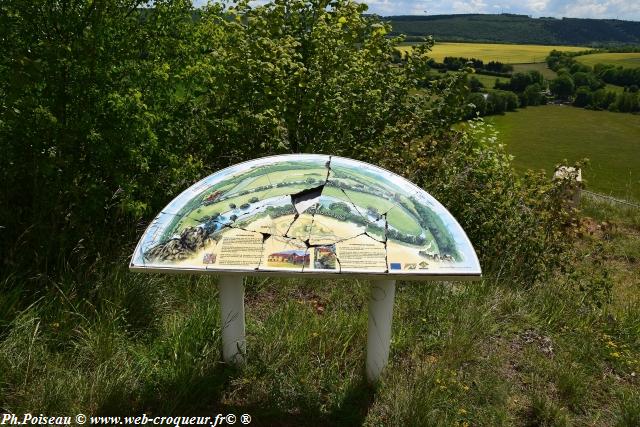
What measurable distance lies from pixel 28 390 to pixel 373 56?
15.9ft

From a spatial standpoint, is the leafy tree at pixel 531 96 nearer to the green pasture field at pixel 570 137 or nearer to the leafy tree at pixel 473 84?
the green pasture field at pixel 570 137

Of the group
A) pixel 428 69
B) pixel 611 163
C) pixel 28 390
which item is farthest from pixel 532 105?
pixel 28 390

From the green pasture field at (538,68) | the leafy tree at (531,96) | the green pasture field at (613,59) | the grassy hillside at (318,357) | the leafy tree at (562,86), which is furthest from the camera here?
the green pasture field at (613,59)

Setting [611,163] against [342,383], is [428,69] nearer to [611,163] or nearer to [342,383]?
[342,383]

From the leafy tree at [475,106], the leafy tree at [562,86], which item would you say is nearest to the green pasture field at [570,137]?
the leafy tree at [562,86]

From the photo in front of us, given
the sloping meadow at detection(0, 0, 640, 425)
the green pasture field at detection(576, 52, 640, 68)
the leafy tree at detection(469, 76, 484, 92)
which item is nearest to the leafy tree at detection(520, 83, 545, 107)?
the green pasture field at detection(576, 52, 640, 68)

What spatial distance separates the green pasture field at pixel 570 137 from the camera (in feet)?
157

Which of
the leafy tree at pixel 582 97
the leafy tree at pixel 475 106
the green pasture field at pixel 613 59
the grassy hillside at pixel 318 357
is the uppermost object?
the green pasture field at pixel 613 59

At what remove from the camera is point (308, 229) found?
267 cm

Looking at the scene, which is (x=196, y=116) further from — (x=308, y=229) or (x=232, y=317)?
(x=308, y=229)

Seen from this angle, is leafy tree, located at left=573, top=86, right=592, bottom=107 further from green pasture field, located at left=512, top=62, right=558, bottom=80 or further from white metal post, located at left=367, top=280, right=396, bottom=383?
white metal post, located at left=367, top=280, right=396, bottom=383

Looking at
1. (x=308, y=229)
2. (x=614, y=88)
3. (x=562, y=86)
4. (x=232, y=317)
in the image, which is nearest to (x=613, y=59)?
(x=614, y=88)

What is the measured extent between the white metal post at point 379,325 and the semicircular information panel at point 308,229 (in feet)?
1.32

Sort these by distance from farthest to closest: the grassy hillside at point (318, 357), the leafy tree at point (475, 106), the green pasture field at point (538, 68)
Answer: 1. the green pasture field at point (538, 68)
2. the leafy tree at point (475, 106)
3. the grassy hillside at point (318, 357)
